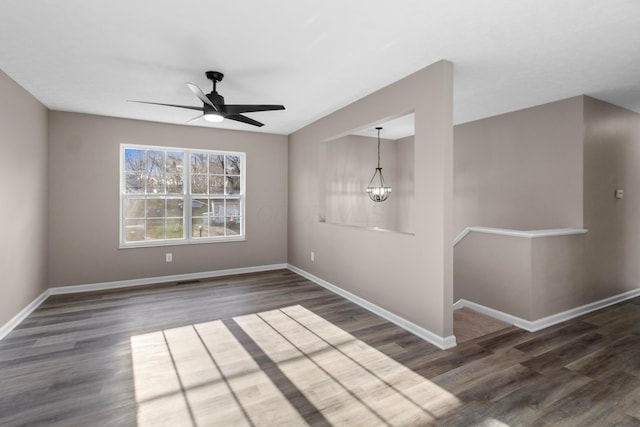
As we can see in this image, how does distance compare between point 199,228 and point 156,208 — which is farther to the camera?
point 199,228

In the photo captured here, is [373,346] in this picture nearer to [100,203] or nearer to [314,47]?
[314,47]

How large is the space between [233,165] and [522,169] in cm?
438

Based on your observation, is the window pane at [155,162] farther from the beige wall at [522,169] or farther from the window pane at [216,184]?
the beige wall at [522,169]

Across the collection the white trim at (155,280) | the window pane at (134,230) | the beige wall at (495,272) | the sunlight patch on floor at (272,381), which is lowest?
the sunlight patch on floor at (272,381)

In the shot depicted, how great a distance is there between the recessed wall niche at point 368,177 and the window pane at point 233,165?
1.57 metres

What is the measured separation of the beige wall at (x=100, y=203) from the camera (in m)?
4.37

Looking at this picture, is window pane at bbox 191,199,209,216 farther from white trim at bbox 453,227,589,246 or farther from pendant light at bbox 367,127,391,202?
white trim at bbox 453,227,589,246

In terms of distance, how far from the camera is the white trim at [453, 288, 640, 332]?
10.6 feet

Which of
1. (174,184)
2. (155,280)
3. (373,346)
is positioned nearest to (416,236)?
(373,346)

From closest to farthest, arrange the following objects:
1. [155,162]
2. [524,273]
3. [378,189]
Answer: [524,273] < [155,162] < [378,189]

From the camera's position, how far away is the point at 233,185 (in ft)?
18.4

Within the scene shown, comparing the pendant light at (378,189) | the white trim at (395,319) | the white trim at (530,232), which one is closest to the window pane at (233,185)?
the white trim at (395,319)

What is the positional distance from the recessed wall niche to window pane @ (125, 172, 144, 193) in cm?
292

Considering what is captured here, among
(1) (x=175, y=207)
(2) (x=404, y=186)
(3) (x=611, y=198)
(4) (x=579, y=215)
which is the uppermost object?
(2) (x=404, y=186)
